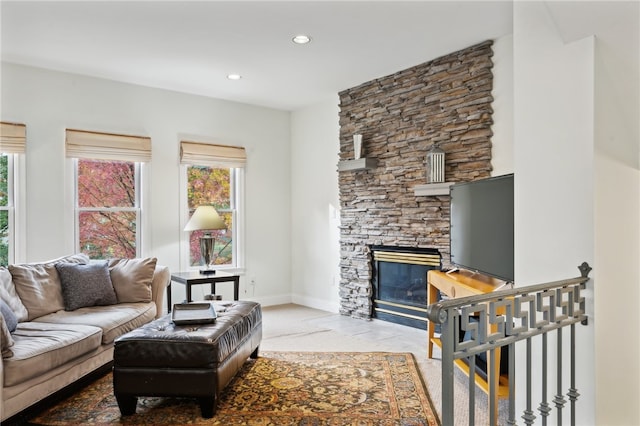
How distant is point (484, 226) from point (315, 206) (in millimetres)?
3008

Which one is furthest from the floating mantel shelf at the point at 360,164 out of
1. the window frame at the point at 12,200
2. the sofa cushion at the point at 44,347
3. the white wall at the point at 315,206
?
the window frame at the point at 12,200

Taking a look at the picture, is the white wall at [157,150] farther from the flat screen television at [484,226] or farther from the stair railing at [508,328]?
the stair railing at [508,328]

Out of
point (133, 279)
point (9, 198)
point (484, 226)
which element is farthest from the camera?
point (9, 198)

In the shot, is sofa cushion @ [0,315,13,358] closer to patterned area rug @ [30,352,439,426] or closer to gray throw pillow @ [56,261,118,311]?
patterned area rug @ [30,352,439,426]

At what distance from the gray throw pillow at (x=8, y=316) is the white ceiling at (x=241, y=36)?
1.97 metres

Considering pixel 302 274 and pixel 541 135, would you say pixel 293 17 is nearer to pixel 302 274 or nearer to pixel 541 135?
pixel 541 135

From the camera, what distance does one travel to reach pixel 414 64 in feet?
14.6

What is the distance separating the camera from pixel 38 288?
346 centimetres

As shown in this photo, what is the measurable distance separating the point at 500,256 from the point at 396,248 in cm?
193

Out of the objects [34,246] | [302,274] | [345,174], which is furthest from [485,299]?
[302,274]

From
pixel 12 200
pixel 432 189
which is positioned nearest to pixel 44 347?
pixel 12 200

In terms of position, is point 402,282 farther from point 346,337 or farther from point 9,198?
point 9,198

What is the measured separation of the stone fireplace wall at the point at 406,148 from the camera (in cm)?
397

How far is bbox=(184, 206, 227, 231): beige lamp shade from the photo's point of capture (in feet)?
16.2
